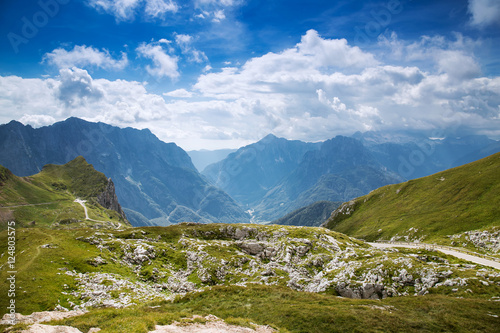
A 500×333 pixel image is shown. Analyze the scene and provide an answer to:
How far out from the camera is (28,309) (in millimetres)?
35906

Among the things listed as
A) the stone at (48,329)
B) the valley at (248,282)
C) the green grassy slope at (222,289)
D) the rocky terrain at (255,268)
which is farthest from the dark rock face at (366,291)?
the stone at (48,329)

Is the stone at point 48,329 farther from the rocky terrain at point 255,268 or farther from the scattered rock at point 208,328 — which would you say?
the rocky terrain at point 255,268

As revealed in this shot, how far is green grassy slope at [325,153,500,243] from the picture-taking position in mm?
111688

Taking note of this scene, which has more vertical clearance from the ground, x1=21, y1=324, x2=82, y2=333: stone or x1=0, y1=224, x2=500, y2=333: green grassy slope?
x1=21, y1=324, x2=82, y2=333: stone

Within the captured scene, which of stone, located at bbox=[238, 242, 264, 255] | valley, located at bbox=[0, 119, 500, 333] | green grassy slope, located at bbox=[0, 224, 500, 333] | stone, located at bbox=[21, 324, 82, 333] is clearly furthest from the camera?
stone, located at bbox=[238, 242, 264, 255]

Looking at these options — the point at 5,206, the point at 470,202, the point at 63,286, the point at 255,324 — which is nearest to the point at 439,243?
the point at 470,202

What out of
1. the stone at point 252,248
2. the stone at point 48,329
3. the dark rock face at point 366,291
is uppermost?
the stone at point 48,329

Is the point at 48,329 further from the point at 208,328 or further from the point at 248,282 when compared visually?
the point at 248,282

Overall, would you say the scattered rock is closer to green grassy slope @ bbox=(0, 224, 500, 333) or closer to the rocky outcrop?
green grassy slope @ bbox=(0, 224, 500, 333)

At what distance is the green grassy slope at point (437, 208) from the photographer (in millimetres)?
111688

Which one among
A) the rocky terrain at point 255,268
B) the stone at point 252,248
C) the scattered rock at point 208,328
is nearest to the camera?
the scattered rock at point 208,328

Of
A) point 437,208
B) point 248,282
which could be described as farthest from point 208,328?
point 437,208

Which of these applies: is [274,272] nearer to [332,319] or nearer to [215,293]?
[215,293]

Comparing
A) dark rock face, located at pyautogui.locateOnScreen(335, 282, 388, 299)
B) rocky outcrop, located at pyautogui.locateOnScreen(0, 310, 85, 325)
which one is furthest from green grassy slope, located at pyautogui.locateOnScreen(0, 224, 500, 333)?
rocky outcrop, located at pyautogui.locateOnScreen(0, 310, 85, 325)
